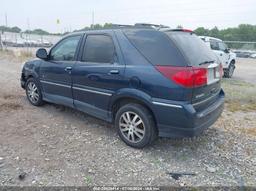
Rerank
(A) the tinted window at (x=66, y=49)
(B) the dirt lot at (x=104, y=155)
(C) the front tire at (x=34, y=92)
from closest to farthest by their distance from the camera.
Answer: (B) the dirt lot at (x=104, y=155), (A) the tinted window at (x=66, y=49), (C) the front tire at (x=34, y=92)

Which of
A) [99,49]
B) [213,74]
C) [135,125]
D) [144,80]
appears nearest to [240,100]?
[213,74]

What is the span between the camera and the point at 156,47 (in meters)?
3.60

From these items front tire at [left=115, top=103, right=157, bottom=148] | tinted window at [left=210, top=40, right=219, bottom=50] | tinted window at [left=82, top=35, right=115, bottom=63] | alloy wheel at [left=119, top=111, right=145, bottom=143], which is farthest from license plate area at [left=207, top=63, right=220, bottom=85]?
tinted window at [left=210, top=40, right=219, bottom=50]

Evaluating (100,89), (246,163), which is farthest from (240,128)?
(100,89)

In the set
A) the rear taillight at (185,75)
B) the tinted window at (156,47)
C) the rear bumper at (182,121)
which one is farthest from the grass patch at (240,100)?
the tinted window at (156,47)

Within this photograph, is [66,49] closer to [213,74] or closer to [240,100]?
[213,74]

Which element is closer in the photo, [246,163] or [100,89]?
[246,163]

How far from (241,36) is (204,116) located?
1307 inches

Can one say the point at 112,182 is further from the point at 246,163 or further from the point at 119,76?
the point at 246,163

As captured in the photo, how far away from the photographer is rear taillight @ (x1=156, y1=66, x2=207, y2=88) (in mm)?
3307

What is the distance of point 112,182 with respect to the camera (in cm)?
312

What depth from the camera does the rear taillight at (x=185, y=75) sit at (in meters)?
3.31

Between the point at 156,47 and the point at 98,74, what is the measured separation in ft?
3.50

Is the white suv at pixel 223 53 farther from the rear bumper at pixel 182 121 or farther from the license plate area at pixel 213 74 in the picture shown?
the rear bumper at pixel 182 121
